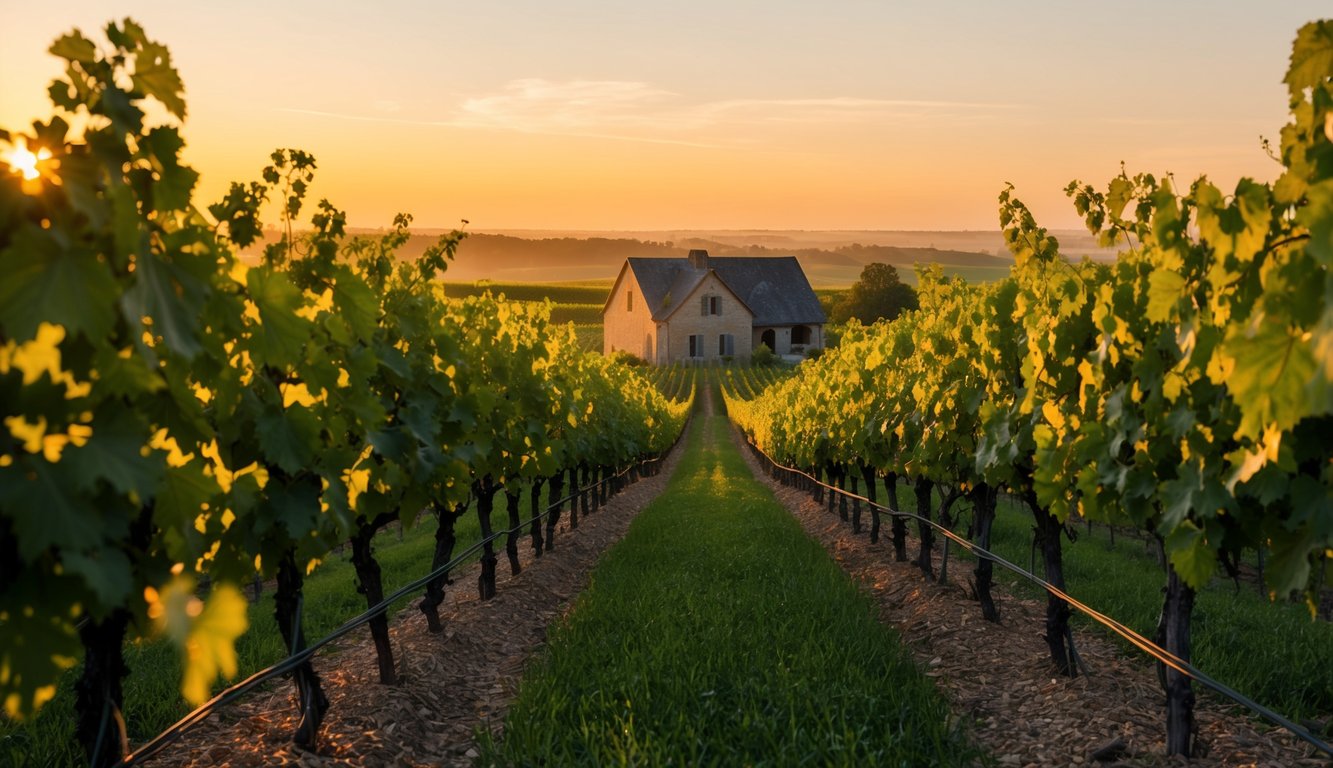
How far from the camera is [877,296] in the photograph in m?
83.9

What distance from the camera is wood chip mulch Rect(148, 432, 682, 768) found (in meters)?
5.86

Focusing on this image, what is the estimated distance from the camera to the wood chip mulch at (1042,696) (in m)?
5.80

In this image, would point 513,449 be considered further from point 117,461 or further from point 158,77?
point 117,461

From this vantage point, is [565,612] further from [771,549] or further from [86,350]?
[86,350]

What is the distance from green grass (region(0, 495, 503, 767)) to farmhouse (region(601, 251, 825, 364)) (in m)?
59.9

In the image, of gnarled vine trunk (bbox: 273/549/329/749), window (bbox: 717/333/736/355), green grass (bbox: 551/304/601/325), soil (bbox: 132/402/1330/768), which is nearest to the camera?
gnarled vine trunk (bbox: 273/549/329/749)

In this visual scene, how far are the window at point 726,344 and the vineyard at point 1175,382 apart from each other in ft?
210

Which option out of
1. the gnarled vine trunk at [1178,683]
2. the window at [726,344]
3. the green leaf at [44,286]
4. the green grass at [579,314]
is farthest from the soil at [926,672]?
the green grass at [579,314]

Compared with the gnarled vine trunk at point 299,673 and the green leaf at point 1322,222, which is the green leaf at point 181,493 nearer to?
the gnarled vine trunk at point 299,673

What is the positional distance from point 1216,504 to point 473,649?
245 inches

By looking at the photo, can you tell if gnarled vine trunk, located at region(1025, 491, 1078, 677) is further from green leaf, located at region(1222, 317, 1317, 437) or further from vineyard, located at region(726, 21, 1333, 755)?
green leaf, located at region(1222, 317, 1317, 437)

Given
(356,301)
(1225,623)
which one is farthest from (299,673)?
(1225,623)

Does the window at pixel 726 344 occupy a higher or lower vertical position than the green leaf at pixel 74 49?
higher

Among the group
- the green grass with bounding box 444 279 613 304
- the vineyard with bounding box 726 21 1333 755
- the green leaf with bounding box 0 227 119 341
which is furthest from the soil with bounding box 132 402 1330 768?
the green grass with bounding box 444 279 613 304
